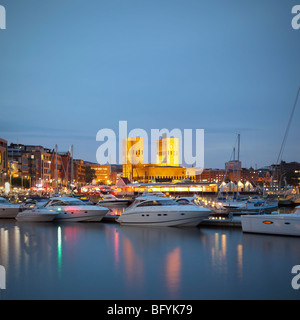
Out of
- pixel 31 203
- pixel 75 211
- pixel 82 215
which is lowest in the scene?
pixel 31 203

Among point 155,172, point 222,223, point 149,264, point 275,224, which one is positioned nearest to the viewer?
point 149,264

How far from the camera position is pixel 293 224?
73.0 feet

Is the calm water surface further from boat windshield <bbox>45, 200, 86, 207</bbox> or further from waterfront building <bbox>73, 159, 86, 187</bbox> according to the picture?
waterfront building <bbox>73, 159, 86, 187</bbox>

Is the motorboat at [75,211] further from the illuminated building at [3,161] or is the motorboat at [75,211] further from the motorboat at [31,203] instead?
the illuminated building at [3,161]

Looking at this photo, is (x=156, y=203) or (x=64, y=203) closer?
(x=156, y=203)

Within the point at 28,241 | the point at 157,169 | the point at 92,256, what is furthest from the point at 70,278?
the point at 157,169

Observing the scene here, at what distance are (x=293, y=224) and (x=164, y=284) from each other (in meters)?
11.6

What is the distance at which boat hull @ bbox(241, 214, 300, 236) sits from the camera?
2230 centimetres

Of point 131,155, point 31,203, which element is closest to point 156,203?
point 31,203

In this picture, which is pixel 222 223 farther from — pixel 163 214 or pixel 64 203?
pixel 64 203

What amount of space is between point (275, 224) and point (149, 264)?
31.3 ft

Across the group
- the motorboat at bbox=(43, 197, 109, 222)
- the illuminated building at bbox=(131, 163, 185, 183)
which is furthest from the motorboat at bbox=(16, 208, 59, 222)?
the illuminated building at bbox=(131, 163, 185, 183)

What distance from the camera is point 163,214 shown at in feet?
92.1
